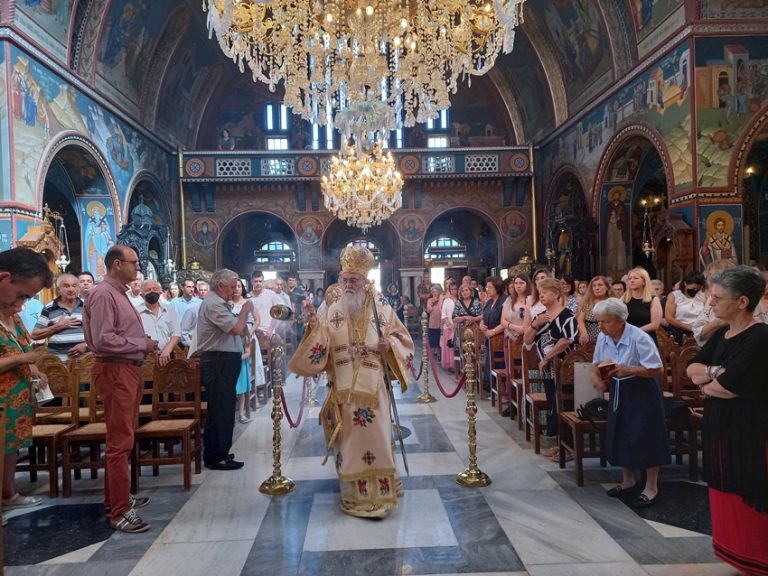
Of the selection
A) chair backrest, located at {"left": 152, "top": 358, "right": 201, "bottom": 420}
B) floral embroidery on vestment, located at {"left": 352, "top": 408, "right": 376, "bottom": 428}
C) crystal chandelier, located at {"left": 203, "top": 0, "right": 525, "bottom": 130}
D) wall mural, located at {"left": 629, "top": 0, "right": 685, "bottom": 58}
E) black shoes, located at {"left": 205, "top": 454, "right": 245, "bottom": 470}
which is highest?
wall mural, located at {"left": 629, "top": 0, "right": 685, "bottom": 58}

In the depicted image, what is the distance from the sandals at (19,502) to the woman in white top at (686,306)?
7.36 metres

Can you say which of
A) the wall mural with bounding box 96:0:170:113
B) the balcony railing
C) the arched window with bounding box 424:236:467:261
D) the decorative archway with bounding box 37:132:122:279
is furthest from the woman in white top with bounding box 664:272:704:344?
the arched window with bounding box 424:236:467:261

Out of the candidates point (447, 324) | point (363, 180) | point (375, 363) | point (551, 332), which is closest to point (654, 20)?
point (363, 180)

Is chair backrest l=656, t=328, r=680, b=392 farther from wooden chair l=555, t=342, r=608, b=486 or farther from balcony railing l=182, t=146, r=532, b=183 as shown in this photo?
balcony railing l=182, t=146, r=532, b=183

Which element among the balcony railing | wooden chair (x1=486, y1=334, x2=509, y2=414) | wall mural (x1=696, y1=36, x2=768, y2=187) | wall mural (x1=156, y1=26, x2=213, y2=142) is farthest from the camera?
the balcony railing

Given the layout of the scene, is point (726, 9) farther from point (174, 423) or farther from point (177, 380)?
point (174, 423)

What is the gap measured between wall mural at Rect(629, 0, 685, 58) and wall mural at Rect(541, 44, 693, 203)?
1.70 ft

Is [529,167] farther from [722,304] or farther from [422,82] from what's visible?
[722,304]

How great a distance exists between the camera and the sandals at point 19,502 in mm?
4105

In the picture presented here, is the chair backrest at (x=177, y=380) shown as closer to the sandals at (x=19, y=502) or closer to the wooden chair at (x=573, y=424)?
the sandals at (x=19, y=502)

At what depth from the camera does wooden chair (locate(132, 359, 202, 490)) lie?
435cm

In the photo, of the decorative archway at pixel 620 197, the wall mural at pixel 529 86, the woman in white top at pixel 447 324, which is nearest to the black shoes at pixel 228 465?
the woman in white top at pixel 447 324

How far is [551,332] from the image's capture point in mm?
5035

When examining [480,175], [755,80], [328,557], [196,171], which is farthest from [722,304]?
[196,171]
